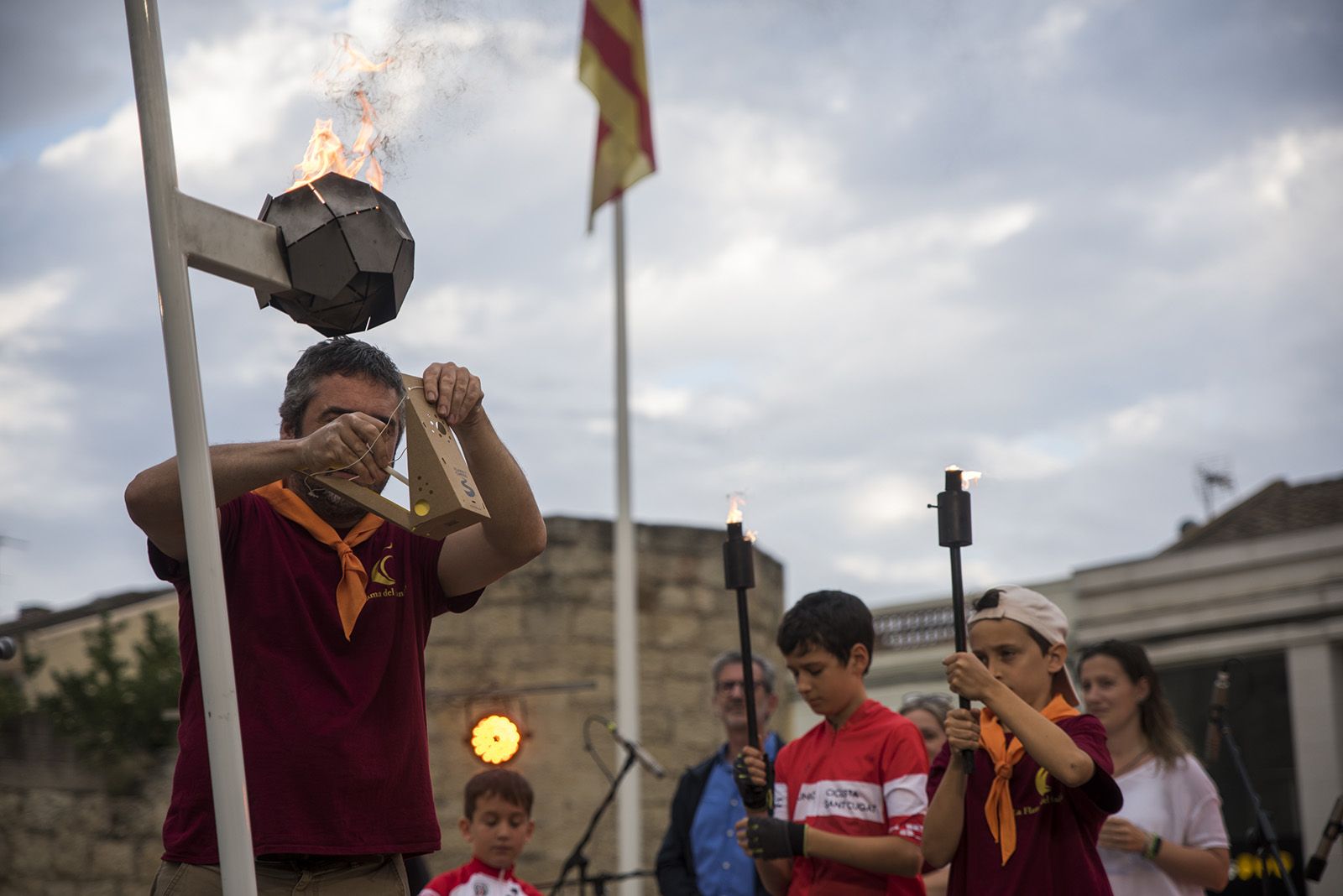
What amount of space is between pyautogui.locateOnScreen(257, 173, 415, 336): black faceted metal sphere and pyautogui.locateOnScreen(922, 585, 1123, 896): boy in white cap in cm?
158

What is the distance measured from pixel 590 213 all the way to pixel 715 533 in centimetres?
279

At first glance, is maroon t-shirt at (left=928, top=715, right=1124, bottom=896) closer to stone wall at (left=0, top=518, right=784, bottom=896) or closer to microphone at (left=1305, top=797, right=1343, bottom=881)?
microphone at (left=1305, top=797, right=1343, bottom=881)

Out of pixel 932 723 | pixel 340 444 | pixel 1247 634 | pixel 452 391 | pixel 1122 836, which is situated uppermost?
pixel 1247 634

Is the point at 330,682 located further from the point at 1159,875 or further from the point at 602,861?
the point at 602,861

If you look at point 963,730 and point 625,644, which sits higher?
point 625,644

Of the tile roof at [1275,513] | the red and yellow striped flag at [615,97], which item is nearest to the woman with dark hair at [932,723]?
the red and yellow striped flag at [615,97]

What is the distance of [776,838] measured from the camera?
13.0 ft

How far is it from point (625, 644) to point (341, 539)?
7.51m

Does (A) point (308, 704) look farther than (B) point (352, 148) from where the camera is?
No

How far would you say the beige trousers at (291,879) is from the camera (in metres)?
2.50

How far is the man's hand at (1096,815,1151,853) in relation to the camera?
179 inches

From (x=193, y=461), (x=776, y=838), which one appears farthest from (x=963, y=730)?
(x=193, y=461)

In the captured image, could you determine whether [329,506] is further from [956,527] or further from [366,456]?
[956,527]

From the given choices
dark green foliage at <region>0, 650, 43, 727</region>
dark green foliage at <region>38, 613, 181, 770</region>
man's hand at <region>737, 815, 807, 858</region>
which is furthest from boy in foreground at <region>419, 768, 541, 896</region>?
dark green foliage at <region>0, 650, 43, 727</region>
